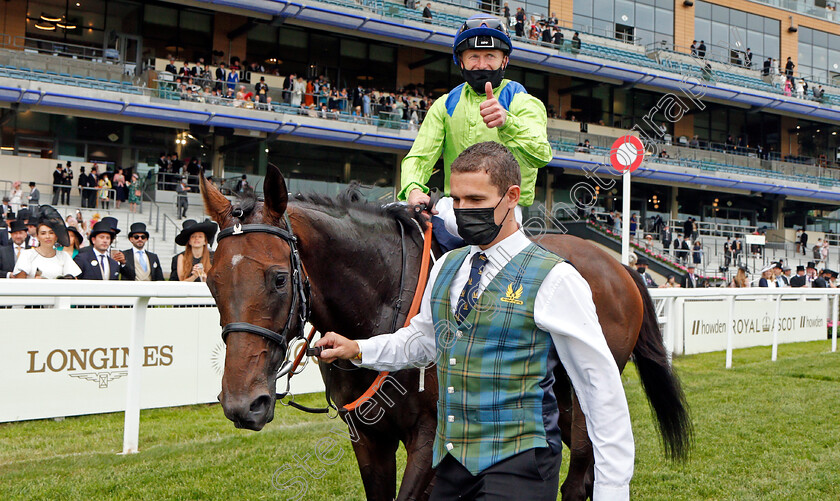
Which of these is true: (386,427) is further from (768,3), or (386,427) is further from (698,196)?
(768,3)

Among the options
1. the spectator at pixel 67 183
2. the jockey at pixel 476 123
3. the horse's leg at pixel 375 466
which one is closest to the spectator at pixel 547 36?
the spectator at pixel 67 183

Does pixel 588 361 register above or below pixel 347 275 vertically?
below

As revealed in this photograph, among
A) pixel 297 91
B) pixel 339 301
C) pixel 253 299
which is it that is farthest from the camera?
pixel 297 91

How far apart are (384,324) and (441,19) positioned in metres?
23.3

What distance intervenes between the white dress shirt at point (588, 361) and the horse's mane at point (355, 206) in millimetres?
899

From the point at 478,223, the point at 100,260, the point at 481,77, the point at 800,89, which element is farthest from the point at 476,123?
the point at 800,89

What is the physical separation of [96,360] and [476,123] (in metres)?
3.92

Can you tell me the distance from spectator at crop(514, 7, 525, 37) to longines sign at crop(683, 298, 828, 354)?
1553 cm

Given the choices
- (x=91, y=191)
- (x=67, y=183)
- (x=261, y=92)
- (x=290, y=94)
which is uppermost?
(x=290, y=94)

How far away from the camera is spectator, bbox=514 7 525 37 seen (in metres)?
25.0

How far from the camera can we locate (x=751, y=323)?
37.4 feet

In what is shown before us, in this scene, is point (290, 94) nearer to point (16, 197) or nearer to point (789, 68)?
point (16, 197)

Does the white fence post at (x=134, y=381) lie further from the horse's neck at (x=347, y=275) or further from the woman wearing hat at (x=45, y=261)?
the woman wearing hat at (x=45, y=261)

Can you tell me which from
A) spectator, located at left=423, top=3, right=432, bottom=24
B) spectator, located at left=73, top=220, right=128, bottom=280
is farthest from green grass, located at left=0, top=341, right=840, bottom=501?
spectator, located at left=423, top=3, right=432, bottom=24
